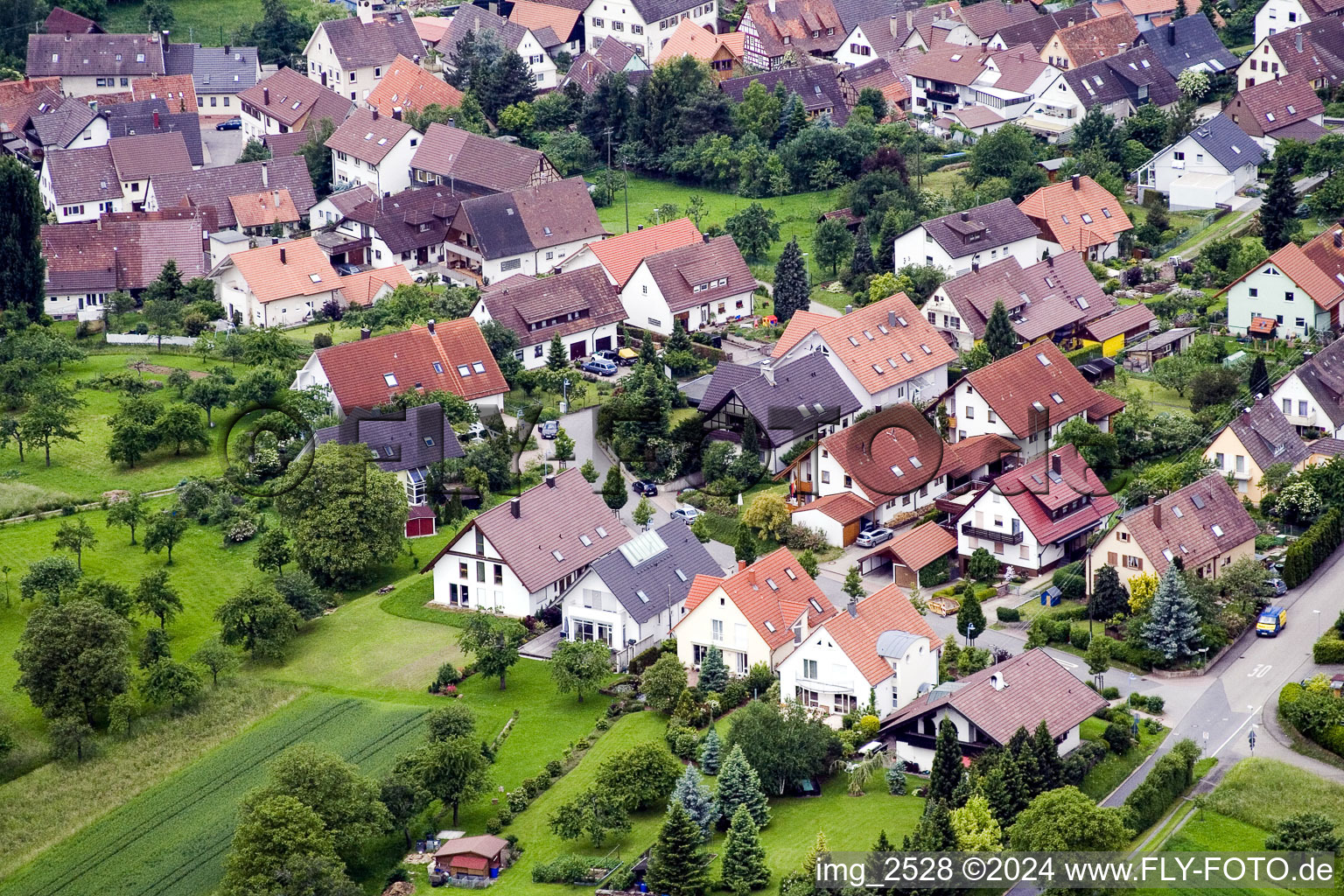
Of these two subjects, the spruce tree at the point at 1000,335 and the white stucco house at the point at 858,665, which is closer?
the white stucco house at the point at 858,665

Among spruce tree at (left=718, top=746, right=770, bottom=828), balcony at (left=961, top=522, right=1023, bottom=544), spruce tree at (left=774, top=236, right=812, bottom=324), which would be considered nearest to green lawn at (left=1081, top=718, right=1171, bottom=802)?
spruce tree at (left=718, top=746, right=770, bottom=828)

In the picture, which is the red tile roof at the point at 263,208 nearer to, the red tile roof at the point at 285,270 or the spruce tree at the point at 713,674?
the red tile roof at the point at 285,270

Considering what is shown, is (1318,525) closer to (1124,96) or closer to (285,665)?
(285,665)

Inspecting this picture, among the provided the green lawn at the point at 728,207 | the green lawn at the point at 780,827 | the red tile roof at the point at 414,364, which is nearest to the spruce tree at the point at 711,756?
the green lawn at the point at 780,827

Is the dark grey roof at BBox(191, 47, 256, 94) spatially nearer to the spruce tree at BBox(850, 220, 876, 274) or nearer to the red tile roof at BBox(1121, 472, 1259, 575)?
the spruce tree at BBox(850, 220, 876, 274)

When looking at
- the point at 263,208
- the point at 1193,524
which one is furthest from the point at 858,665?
the point at 263,208
